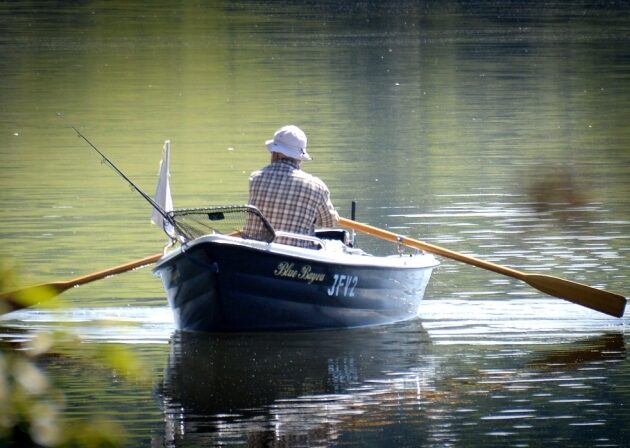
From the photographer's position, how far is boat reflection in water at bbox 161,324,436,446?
8.24 metres

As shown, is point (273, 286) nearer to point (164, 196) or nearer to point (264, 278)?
point (264, 278)

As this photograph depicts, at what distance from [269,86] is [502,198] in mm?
20465

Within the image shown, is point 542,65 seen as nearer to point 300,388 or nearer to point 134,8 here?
point 300,388

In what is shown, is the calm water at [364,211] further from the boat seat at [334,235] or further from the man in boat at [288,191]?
the man in boat at [288,191]

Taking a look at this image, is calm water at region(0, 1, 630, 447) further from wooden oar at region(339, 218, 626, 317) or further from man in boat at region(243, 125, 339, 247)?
man in boat at region(243, 125, 339, 247)

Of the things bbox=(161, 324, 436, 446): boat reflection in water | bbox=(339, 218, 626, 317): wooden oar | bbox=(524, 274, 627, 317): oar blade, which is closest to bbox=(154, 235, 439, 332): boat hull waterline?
bbox=(161, 324, 436, 446): boat reflection in water

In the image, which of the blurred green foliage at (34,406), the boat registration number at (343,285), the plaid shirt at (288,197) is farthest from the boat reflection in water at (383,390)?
the blurred green foliage at (34,406)

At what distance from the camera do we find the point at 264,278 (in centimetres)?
1050

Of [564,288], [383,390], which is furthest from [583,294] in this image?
[383,390]

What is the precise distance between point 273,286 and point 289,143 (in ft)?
3.22

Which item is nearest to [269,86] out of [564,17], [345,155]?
[345,155]

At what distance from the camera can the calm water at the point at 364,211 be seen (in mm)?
8789

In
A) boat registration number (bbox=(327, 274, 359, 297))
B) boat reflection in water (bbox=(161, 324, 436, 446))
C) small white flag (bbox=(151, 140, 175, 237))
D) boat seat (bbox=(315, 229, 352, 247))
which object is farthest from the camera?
boat seat (bbox=(315, 229, 352, 247))

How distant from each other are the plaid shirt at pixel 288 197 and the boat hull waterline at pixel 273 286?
0.27 m
